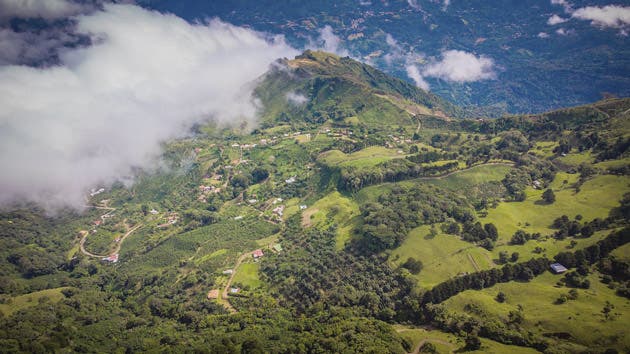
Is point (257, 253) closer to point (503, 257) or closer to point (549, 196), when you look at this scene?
point (503, 257)

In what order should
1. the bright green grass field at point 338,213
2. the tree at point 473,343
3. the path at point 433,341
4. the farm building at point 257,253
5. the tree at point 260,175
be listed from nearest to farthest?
the tree at point 473,343, the path at point 433,341, the bright green grass field at point 338,213, the farm building at point 257,253, the tree at point 260,175

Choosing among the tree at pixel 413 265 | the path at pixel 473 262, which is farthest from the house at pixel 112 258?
the path at pixel 473 262

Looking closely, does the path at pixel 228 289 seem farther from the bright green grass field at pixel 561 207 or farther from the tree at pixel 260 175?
the bright green grass field at pixel 561 207

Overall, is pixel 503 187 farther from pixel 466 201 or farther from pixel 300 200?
pixel 300 200

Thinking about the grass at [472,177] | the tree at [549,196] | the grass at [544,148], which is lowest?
the tree at [549,196]

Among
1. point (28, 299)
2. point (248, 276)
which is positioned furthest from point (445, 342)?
point (28, 299)

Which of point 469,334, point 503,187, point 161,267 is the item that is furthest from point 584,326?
point 161,267
